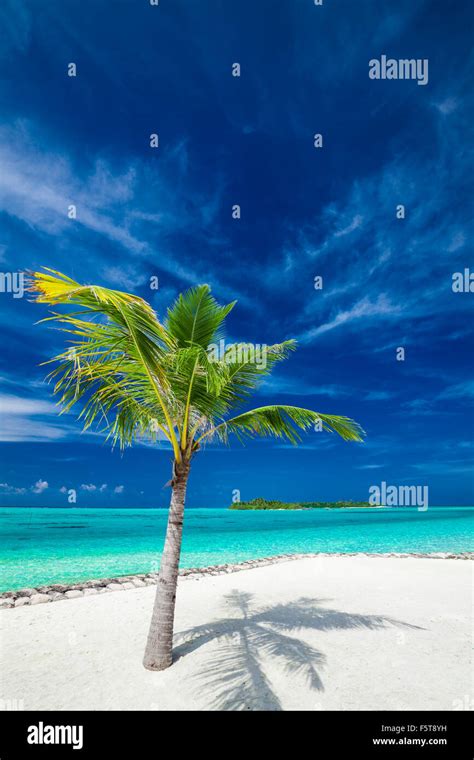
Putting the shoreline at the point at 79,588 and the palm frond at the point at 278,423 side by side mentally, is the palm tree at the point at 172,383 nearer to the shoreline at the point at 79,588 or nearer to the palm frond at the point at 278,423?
the palm frond at the point at 278,423

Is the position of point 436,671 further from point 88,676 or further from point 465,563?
point 465,563

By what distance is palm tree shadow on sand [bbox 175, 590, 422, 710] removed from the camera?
16.3ft

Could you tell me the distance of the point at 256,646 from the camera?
22.0 feet

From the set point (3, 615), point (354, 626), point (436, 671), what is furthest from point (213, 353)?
point (3, 615)

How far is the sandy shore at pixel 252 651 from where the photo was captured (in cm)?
488

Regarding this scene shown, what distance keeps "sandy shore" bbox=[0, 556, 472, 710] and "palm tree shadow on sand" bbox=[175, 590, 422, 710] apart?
0.02 m

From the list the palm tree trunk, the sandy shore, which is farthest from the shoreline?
the palm tree trunk

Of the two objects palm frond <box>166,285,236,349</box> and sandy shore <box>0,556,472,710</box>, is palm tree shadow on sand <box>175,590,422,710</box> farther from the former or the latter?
palm frond <box>166,285,236,349</box>

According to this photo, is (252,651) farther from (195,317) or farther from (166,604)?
(195,317)

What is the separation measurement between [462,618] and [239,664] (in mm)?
5964

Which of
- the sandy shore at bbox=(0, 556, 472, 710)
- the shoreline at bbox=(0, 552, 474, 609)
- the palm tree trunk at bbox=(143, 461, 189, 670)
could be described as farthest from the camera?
the shoreline at bbox=(0, 552, 474, 609)

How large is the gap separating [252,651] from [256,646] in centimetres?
28

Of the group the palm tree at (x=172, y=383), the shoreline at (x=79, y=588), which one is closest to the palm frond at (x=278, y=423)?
the palm tree at (x=172, y=383)

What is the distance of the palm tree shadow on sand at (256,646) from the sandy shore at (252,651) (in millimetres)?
24
